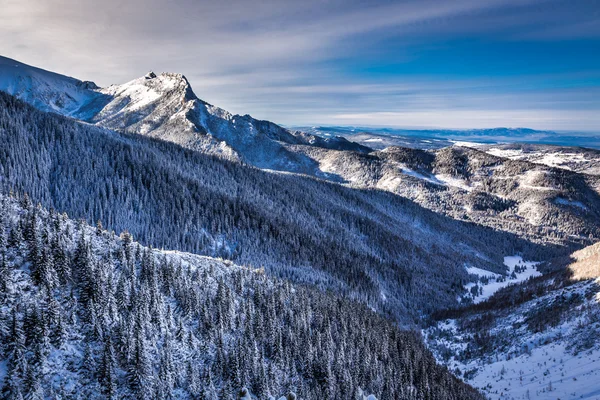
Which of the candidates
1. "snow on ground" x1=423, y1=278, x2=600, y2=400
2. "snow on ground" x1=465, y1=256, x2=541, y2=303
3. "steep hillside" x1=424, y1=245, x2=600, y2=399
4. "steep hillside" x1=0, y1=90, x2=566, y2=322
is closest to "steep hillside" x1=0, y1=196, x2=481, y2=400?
"snow on ground" x1=423, y1=278, x2=600, y2=400

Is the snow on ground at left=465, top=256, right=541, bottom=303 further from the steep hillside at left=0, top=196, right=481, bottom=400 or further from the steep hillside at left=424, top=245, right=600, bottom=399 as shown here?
the steep hillside at left=0, top=196, right=481, bottom=400

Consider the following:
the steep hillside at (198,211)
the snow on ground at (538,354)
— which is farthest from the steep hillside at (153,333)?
the steep hillside at (198,211)

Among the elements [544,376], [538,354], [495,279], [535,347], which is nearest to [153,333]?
[544,376]

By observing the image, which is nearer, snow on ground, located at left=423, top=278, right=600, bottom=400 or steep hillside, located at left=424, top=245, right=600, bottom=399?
snow on ground, located at left=423, top=278, right=600, bottom=400

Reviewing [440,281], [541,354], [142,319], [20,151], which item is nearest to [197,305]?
[142,319]

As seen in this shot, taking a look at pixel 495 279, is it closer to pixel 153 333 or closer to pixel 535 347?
pixel 535 347

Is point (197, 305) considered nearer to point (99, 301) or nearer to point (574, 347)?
point (99, 301)
